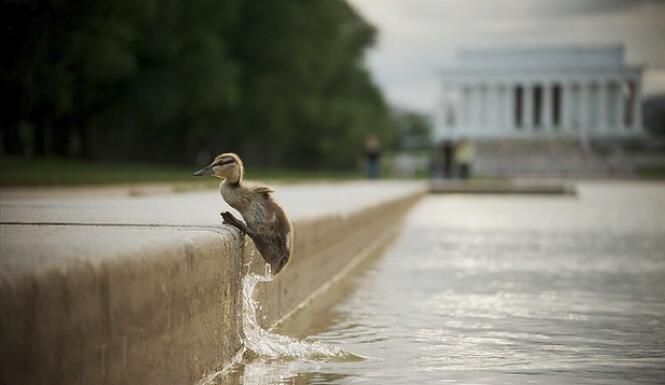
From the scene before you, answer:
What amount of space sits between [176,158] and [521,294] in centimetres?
5005

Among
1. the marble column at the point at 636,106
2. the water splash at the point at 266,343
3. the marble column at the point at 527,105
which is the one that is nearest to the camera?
the water splash at the point at 266,343

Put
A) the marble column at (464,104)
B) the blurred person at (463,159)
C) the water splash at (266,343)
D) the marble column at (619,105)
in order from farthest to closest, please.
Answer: the marble column at (464,104)
the marble column at (619,105)
the blurred person at (463,159)
the water splash at (266,343)

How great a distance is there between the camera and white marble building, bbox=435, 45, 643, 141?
111688 millimetres

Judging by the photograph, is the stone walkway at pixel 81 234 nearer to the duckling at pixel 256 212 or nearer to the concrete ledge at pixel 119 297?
the concrete ledge at pixel 119 297

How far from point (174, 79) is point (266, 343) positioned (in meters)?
39.3

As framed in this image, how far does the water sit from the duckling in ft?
1.75

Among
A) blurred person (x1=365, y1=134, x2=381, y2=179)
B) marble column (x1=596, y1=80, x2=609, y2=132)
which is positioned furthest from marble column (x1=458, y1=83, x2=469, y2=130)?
blurred person (x1=365, y1=134, x2=381, y2=179)

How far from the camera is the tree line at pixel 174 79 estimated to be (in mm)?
34219

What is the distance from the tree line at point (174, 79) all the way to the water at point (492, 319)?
75.3 feet

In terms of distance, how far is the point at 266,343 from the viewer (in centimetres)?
572

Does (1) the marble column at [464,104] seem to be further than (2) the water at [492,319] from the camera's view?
Yes

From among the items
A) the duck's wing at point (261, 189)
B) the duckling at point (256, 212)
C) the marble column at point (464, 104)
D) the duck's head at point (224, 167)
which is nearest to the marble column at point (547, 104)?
the marble column at point (464, 104)

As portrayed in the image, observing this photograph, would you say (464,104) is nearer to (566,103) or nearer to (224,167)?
(566,103)

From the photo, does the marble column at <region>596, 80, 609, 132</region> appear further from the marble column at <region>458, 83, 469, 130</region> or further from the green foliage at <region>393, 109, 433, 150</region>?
the green foliage at <region>393, 109, 433, 150</region>
